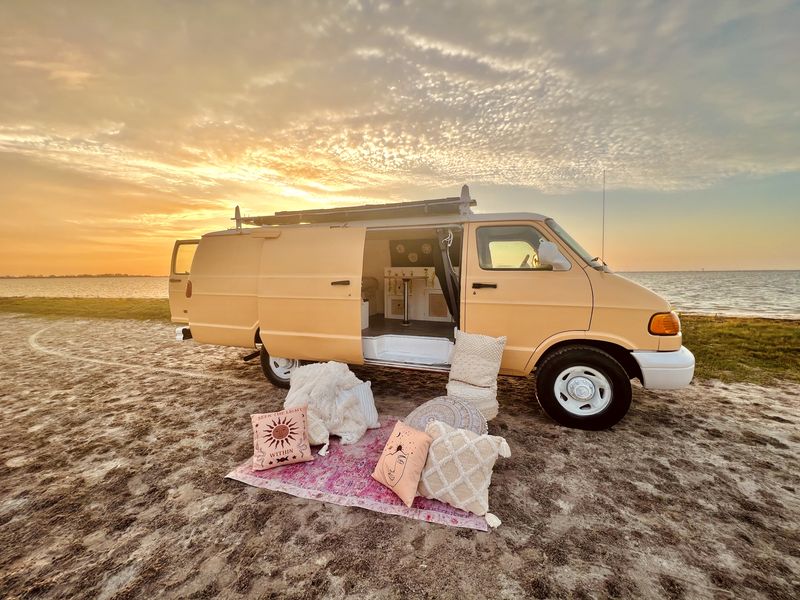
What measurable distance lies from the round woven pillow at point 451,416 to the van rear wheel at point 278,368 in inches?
103

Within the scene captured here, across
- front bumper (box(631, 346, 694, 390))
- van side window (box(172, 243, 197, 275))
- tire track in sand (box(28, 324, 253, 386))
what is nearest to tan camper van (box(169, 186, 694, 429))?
front bumper (box(631, 346, 694, 390))


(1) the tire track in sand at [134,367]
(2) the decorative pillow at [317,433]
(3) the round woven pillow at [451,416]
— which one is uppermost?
(3) the round woven pillow at [451,416]

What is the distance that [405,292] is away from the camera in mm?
7008

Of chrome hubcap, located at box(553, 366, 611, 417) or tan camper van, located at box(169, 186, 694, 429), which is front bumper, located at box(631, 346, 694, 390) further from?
chrome hubcap, located at box(553, 366, 611, 417)

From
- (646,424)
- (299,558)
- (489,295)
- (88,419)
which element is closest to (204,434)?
(88,419)

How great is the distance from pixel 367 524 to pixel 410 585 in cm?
60

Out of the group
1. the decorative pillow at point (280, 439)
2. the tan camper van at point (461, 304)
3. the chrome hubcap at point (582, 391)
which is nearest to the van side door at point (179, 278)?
the tan camper van at point (461, 304)

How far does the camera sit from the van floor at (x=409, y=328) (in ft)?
19.2

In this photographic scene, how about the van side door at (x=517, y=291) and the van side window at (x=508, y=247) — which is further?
the van side window at (x=508, y=247)

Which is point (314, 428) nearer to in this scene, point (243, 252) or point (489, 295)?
point (489, 295)

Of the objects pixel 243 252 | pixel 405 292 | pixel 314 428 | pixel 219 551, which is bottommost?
pixel 219 551

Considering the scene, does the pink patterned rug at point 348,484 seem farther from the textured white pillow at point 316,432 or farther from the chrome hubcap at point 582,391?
the chrome hubcap at point 582,391

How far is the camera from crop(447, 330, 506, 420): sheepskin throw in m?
4.09

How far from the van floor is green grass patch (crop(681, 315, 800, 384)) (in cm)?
456
